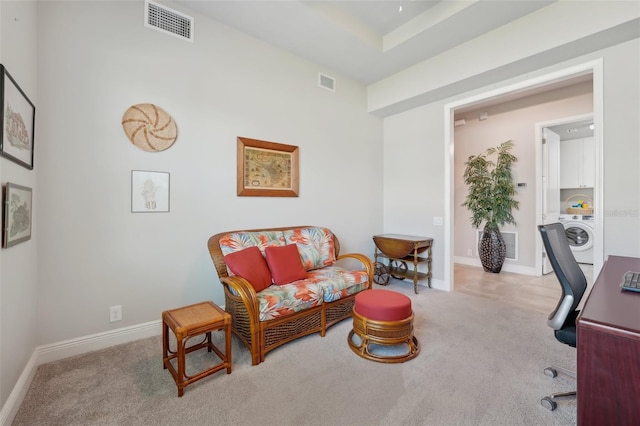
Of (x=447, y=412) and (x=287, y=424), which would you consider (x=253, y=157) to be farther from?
(x=447, y=412)

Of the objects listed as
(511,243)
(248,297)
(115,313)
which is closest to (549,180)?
(511,243)

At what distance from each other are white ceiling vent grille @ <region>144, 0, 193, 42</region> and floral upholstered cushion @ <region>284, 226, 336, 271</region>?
218 cm

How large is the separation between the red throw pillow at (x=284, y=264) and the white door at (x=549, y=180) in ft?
13.8

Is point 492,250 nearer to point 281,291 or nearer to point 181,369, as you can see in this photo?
point 281,291

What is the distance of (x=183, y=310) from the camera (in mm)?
1893

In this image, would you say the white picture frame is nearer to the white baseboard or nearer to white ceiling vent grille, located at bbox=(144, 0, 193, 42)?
the white baseboard

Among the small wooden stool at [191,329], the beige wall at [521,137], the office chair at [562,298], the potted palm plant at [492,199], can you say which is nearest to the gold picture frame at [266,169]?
the small wooden stool at [191,329]

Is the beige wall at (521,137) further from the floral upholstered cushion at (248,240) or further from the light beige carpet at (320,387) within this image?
the floral upholstered cushion at (248,240)

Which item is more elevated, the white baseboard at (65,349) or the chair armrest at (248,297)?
the chair armrest at (248,297)

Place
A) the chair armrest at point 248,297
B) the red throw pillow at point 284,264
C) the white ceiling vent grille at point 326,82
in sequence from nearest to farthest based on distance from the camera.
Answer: the chair armrest at point 248,297 < the red throw pillow at point 284,264 < the white ceiling vent grille at point 326,82

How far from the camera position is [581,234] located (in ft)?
16.4

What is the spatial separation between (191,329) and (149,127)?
1776 mm

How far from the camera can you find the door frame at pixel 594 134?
2.52 meters

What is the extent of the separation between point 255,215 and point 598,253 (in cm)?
342
